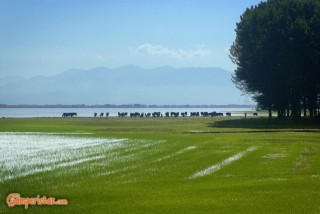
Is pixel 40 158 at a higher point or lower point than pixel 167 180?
higher

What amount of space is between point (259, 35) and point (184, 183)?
56.9m

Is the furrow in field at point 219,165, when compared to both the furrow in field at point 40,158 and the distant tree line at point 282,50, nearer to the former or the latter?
the furrow in field at point 40,158

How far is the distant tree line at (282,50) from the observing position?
68.1m

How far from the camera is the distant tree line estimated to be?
6812 centimetres

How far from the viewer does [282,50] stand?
6994cm

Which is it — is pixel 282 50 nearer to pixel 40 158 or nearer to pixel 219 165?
pixel 219 165

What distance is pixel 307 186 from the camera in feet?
59.0

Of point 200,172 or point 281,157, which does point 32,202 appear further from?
point 281,157

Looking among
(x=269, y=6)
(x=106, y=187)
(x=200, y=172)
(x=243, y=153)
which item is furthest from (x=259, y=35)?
(x=106, y=187)

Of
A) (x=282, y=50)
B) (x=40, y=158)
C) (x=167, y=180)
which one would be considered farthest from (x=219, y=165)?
(x=282, y=50)

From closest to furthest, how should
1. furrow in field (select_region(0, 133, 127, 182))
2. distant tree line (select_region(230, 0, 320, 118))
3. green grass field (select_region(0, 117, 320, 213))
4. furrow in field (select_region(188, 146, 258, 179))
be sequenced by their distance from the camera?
green grass field (select_region(0, 117, 320, 213)) → furrow in field (select_region(188, 146, 258, 179)) → furrow in field (select_region(0, 133, 127, 182)) → distant tree line (select_region(230, 0, 320, 118))

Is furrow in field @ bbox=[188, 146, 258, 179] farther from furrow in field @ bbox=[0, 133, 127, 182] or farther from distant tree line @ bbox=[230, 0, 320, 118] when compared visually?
distant tree line @ bbox=[230, 0, 320, 118]

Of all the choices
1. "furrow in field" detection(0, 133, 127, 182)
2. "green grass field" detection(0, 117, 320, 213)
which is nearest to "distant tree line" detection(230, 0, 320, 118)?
"green grass field" detection(0, 117, 320, 213)

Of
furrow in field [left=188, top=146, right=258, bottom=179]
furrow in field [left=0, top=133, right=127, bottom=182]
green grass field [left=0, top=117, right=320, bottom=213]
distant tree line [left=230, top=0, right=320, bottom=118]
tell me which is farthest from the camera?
distant tree line [left=230, top=0, right=320, bottom=118]
